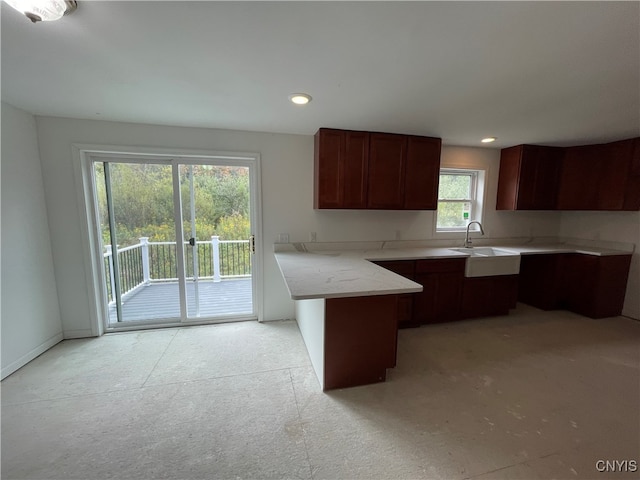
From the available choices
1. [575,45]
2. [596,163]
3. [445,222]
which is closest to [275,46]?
[575,45]

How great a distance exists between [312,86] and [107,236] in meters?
2.75

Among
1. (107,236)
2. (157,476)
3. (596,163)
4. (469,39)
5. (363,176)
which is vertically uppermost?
(469,39)

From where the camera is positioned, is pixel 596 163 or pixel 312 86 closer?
pixel 312 86

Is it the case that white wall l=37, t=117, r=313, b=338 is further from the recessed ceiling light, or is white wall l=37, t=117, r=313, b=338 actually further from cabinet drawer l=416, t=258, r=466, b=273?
cabinet drawer l=416, t=258, r=466, b=273

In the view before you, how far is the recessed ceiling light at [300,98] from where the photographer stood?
1.94m

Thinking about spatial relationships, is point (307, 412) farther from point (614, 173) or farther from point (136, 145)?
point (614, 173)

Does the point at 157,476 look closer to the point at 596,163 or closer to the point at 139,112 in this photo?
the point at 139,112

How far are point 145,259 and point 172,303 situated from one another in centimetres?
62

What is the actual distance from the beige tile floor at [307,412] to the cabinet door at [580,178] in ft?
6.00

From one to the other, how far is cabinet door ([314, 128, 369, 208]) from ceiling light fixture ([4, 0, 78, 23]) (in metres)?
1.98

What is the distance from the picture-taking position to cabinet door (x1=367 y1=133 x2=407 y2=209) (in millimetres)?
2891

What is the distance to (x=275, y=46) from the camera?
1.36m

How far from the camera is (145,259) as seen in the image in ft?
9.86

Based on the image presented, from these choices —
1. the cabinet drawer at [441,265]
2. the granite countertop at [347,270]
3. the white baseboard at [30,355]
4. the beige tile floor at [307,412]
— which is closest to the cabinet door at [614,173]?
the granite countertop at [347,270]
